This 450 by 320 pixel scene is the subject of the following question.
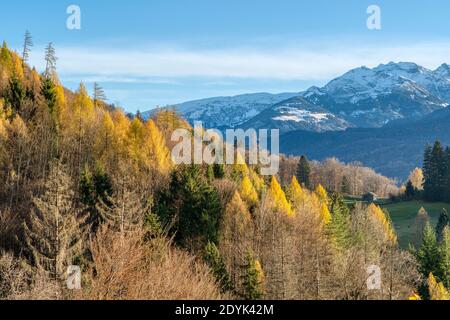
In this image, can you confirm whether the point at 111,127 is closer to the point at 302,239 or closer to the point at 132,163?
the point at 132,163

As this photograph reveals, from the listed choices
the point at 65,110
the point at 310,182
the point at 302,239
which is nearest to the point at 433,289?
the point at 302,239

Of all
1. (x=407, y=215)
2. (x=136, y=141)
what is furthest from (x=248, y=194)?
(x=407, y=215)

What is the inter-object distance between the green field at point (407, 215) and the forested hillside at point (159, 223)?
9.75m

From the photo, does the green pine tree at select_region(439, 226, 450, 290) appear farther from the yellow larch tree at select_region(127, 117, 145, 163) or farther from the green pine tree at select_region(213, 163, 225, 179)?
the yellow larch tree at select_region(127, 117, 145, 163)

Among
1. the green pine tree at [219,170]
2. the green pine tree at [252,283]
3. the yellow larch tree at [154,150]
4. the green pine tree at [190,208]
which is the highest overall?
the yellow larch tree at [154,150]

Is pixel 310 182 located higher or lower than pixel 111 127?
lower

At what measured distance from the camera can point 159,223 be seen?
49.4m

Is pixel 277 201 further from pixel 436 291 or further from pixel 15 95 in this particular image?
pixel 15 95

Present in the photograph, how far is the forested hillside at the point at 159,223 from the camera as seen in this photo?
1485 inches

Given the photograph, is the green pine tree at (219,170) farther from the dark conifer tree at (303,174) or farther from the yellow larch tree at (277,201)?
the dark conifer tree at (303,174)

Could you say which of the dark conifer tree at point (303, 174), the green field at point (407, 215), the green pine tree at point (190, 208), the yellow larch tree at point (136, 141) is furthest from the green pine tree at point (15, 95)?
the dark conifer tree at point (303, 174)

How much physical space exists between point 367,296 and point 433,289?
24.1 metres

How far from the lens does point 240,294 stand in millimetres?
47031

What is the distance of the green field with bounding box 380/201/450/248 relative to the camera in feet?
319
